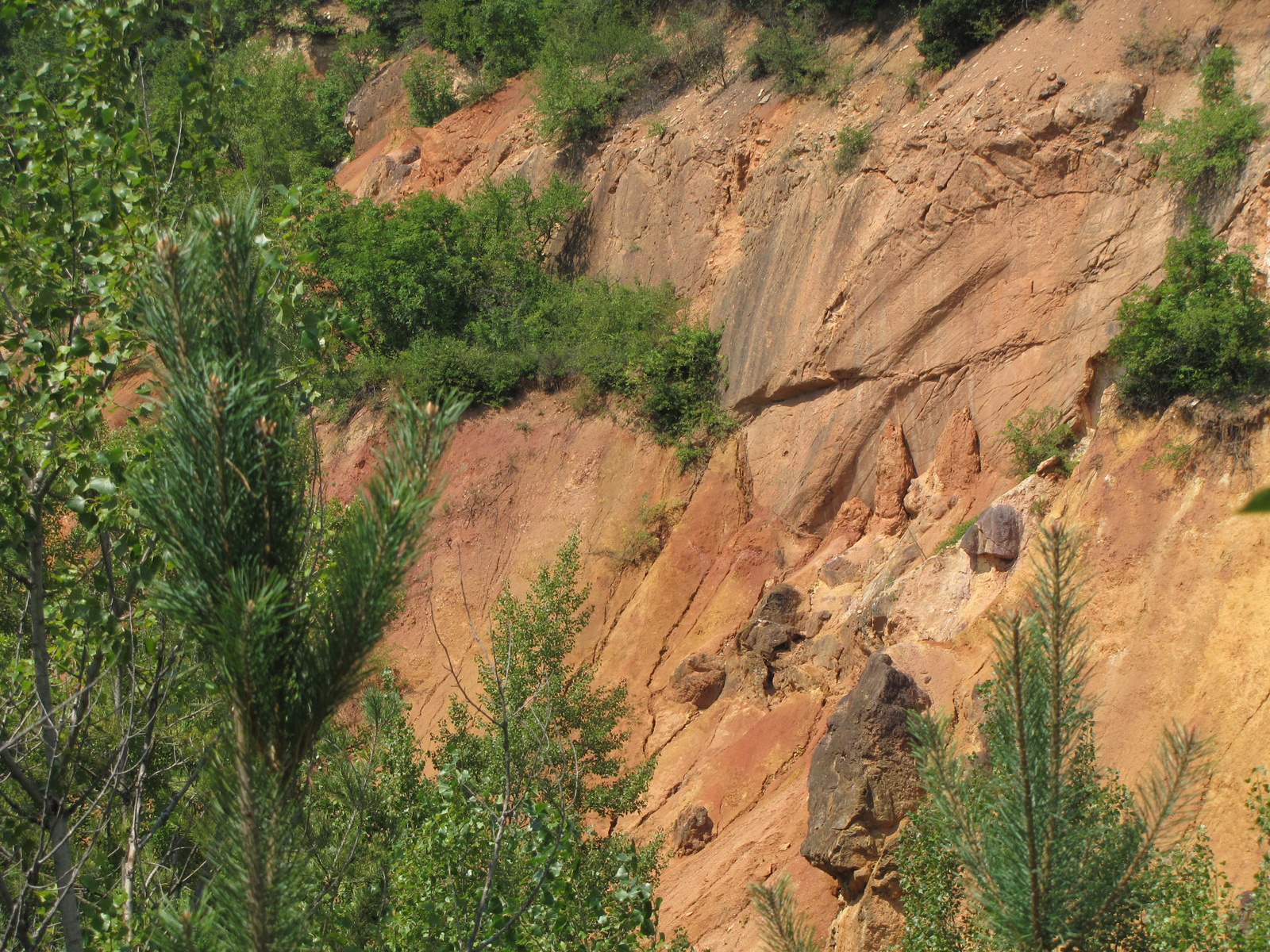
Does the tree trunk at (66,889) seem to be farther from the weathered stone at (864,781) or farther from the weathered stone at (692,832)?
A: the weathered stone at (692,832)

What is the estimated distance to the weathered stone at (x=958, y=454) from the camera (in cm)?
1511

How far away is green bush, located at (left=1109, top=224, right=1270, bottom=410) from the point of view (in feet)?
38.9

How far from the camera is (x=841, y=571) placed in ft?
51.8

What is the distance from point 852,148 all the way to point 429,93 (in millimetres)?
14294

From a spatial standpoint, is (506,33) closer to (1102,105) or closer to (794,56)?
(794,56)

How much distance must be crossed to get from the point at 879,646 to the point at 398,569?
11.4m

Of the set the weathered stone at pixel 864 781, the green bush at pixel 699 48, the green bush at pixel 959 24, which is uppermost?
the green bush at pixel 699 48

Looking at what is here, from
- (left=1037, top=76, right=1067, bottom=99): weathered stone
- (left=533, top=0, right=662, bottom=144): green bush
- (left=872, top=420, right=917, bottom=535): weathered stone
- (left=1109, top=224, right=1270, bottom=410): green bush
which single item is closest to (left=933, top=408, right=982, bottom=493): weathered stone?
(left=872, top=420, right=917, bottom=535): weathered stone

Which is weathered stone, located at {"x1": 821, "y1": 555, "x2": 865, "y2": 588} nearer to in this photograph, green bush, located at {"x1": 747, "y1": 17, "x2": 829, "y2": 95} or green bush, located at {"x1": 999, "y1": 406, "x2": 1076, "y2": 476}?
green bush, located at {"x1": 999, "y1": 406, "x2": 1076, "y2": 476}

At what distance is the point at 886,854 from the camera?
11391 mm

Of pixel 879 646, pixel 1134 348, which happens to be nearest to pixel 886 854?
pixel 879 646

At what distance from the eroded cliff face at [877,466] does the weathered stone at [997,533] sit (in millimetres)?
38

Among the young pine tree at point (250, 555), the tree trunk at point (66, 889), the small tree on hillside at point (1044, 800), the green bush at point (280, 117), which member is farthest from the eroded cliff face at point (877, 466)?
the green bush at point (280, 117)

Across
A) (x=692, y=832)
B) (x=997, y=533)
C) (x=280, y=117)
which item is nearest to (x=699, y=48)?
(x=997, y=533)
